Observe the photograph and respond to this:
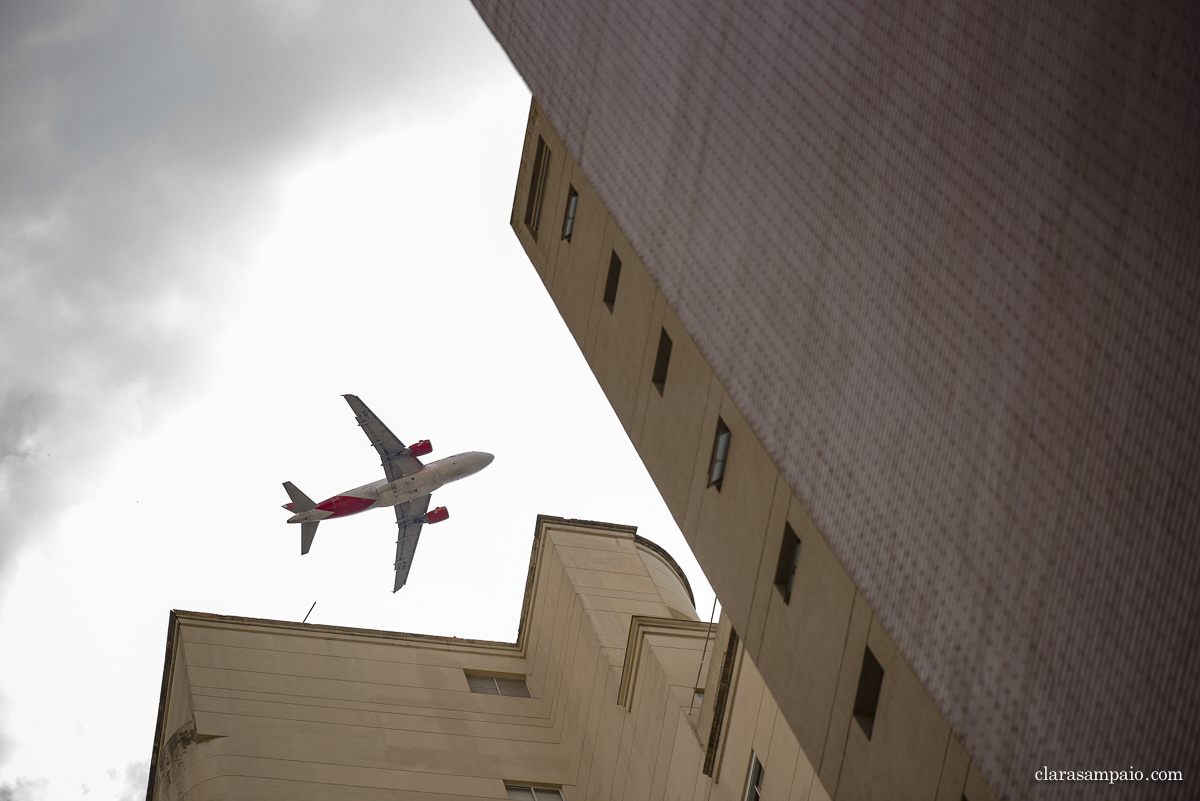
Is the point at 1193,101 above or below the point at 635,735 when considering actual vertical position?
below

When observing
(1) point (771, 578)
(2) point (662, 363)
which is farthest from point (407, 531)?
(1) point (771, 578)

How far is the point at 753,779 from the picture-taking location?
99.0 feet

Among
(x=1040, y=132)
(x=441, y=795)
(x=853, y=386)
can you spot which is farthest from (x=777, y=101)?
(x=441, y=795)

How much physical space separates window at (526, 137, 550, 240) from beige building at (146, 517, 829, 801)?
40.5ft

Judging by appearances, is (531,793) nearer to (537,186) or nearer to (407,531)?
(537,186)

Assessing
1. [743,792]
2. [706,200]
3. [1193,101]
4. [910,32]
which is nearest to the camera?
[1193,101]

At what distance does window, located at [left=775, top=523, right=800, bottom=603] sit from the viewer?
21047mm

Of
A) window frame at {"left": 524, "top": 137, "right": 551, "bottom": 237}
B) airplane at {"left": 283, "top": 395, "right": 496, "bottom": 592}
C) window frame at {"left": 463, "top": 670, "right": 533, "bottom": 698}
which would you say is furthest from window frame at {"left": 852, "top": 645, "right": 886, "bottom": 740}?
airplane at {"left": 283, "top": 395, "right": 496, "bottom": 592}

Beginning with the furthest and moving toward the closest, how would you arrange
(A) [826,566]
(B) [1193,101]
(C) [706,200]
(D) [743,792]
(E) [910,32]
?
(D) [743,792] → (C) [706,200] → (A) [826,566] → (E) [910,32] → (B) [1193,101]

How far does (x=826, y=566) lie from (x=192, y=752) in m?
27.9

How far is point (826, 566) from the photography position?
19.6 metres

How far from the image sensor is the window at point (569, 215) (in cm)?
3033

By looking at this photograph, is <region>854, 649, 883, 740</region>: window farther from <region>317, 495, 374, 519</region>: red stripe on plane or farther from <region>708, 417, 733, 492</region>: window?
<region>317, 495, 374, 519</region>: red stripe on plane

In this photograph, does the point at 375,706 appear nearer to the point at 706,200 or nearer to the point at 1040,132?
the point at 706,200
